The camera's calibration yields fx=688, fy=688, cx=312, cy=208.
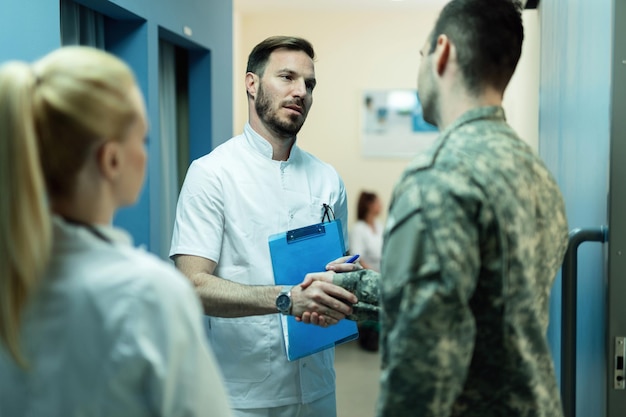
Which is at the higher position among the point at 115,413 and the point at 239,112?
the point at 239,112

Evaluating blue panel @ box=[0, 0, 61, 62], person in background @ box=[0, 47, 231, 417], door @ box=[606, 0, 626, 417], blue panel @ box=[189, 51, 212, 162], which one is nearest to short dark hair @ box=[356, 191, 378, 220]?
blue panel @ box=[189, 51, 212, 162]

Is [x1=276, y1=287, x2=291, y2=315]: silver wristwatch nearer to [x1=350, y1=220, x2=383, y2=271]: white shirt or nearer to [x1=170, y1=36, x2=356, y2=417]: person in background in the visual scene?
[x1=170, y1=36, x2=356, y2=417]: person in background

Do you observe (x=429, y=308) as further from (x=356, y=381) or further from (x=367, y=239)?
(x=367, y=239)

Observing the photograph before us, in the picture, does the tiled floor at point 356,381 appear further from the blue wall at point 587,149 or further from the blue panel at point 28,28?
the blue panel at point 28,28

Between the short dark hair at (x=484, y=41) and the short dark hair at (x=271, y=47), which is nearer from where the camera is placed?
the short dark hair at (x=484, y=41)

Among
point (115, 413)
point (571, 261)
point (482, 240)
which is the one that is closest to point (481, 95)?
point (482, 240)

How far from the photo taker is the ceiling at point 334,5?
647 cm

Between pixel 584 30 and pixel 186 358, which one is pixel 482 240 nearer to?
pixel 186 358

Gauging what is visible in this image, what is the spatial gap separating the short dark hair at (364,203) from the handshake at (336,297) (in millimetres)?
4672

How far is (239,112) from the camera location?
711 cm

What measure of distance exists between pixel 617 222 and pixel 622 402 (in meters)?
0.40

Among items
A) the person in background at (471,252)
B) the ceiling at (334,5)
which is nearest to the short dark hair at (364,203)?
the ceiling at (334,5)

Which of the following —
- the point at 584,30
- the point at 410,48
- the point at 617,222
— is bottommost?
the point at 617,222

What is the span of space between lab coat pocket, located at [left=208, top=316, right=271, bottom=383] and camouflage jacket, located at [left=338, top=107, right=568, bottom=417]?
783mm
